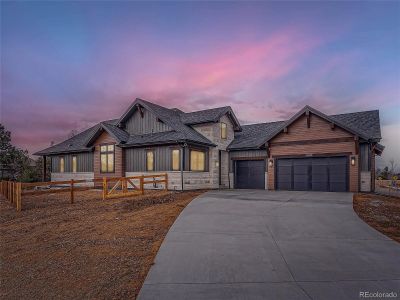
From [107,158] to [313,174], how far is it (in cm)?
1788

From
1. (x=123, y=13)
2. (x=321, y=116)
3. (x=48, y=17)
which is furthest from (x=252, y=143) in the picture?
(x=48, y=17)

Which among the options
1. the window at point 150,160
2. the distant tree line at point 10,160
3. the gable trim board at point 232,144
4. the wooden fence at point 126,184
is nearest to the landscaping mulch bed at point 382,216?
the gable trim board at point 232,144

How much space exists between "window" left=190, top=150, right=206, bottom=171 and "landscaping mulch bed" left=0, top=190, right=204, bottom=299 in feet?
30.0

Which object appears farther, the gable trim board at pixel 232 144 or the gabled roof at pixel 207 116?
the gabled roof at pixel 207 116

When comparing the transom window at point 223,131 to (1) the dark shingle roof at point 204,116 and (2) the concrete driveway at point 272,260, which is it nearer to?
(1) the dark shingle roof at point 204,116

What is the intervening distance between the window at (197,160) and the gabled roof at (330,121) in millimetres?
3270

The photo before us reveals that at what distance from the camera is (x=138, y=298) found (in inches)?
161

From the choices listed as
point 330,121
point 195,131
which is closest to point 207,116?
point 195,131

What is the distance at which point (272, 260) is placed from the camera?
5.60 metres

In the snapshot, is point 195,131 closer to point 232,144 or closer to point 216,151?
point 216,151

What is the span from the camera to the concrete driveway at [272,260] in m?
4.32

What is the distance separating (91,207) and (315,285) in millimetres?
11219

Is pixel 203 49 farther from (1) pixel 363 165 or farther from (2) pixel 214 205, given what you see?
(1) pixel 363 165

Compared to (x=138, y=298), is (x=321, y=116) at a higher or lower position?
higher
